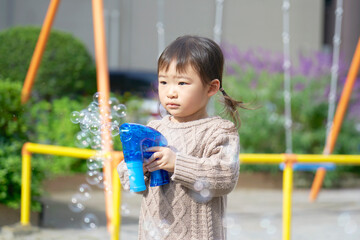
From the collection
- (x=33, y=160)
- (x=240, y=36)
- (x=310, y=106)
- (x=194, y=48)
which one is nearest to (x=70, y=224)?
(x=33, y=160)

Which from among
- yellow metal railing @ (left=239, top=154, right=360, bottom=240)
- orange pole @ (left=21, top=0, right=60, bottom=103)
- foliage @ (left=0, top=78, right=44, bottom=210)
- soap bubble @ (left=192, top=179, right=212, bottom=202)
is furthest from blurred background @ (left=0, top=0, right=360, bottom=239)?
yellow metal railing @ (left=239, top=154, right=360, bottom=240)

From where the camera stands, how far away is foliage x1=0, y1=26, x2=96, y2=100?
7.82 meters

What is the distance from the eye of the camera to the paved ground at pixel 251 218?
16.2ft

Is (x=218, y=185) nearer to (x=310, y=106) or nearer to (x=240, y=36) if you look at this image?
(x=310, y=106)

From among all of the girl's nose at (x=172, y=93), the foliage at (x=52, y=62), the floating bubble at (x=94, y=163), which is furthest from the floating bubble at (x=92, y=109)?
the foliage at (x=52, y=62)

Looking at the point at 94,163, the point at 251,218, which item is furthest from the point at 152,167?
the point at 251,218

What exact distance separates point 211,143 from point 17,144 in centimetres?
314

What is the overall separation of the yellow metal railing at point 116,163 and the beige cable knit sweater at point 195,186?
1525 mm

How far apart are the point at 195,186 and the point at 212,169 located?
8 centimetres

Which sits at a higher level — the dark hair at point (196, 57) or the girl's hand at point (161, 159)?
the dark hair at point (196, 57)

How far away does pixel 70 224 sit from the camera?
5.21 meters

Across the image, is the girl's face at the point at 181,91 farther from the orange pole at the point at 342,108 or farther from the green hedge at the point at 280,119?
the green hedge at the point at 280,119

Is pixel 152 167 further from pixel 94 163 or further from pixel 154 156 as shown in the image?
pixel 94 163

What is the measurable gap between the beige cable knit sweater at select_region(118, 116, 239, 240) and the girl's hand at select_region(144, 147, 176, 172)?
0.07ft
